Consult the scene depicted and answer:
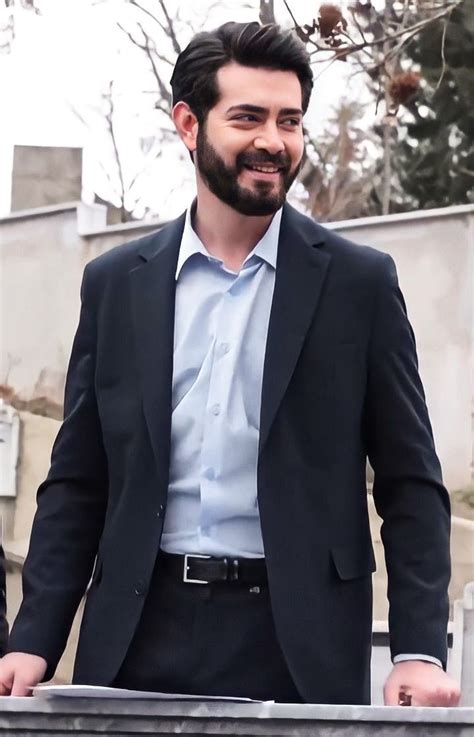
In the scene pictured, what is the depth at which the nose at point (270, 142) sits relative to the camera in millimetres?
1960

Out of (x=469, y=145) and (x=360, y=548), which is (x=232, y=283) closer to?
(x=360, y=548)

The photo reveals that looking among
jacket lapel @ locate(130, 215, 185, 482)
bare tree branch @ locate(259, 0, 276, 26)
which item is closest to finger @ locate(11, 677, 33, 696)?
jacket lapel @ locate(130, 215, 185, 482)

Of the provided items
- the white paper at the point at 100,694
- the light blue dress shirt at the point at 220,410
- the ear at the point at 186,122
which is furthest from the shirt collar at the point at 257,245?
the white paper at the point at 100,694

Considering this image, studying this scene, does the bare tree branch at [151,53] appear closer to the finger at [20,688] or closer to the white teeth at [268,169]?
the white teeth at [268,169]

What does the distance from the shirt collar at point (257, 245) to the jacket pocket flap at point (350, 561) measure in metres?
0.42

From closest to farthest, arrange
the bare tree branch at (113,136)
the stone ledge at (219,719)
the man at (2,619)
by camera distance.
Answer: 1. the stone ledge at (219,719)
2. the man at (2,619)
3. the bare tree branch at (113,136)

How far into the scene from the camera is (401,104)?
6066mm

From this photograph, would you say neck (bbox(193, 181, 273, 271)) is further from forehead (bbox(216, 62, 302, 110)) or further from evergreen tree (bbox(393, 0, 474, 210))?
evergreen tree (bbox(393, 0, 474, 210))

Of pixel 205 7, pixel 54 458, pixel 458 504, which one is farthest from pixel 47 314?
pixel 54 458

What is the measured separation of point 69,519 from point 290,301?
453 mm

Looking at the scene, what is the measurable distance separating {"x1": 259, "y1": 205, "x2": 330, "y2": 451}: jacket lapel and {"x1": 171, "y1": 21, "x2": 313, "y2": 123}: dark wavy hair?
0.19 meters

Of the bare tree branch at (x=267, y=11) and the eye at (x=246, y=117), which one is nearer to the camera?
the eye at (x=246, y=117)

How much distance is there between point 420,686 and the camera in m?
1.84

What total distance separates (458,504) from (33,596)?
3.69m
